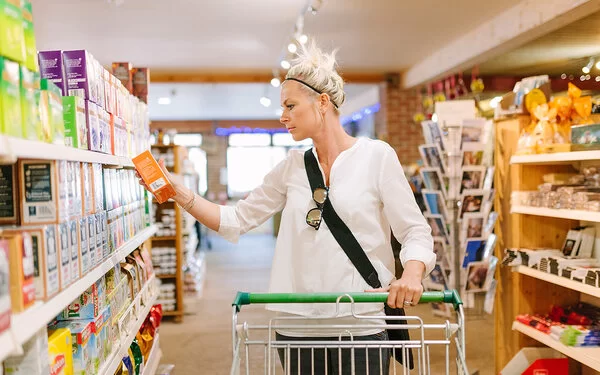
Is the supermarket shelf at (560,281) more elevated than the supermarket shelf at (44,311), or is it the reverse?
the supermarket shelf at (44,311)

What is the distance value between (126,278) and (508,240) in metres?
2.59

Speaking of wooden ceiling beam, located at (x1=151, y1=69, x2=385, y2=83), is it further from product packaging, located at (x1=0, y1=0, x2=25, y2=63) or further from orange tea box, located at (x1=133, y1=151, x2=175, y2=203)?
product packaging, located at (x1=0, y1=0, x2=25, y2=63)

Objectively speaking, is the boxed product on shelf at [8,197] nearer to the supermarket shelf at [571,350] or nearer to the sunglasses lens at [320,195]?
the sunglasses lens at [320,195]

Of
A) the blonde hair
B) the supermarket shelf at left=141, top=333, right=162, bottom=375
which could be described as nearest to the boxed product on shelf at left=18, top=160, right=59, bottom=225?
the blonde hair

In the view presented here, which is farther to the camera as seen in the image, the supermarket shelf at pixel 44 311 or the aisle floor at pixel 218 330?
the aisle floor at pixel 218 330

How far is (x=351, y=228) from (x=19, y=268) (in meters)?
1.10

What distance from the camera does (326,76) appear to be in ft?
6.86

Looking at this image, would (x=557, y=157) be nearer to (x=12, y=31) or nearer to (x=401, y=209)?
(x=401, y=209)

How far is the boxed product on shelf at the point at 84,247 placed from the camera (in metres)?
1.82

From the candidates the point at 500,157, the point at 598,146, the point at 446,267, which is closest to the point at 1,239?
the point at 598,146

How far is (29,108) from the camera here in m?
1.42

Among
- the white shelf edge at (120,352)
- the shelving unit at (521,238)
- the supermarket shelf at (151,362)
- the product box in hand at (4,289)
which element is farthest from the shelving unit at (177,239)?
the product box in hand at (4,289)

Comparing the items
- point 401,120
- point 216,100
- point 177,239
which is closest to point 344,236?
point 177,239

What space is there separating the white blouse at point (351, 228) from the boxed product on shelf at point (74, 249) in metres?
0.67
